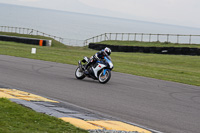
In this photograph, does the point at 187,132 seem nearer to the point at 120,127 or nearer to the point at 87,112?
the point at 120,127

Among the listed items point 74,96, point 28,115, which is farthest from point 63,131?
point 74,96

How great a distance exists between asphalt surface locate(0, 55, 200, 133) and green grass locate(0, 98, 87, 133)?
210 cm

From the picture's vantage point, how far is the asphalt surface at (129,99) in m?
7.61

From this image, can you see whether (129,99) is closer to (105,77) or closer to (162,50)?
(105,77)

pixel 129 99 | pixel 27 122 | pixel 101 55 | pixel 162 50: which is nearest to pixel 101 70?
pixel 101 55

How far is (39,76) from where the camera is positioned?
46.8 ft

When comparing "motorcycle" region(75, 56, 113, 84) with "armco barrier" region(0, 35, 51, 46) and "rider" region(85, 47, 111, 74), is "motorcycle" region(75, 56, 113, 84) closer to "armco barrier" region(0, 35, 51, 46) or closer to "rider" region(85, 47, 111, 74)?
"rider" region(85, 47, 111, 74)

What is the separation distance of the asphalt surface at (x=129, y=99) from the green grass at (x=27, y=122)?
6.88ft

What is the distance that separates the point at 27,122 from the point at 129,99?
16.3ft

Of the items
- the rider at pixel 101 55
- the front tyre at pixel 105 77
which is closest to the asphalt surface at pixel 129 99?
the front tyre at pixel 105 77

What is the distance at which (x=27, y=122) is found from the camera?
18.7 ft

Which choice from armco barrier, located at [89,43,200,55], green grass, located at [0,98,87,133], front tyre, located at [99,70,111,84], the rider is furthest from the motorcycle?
armco barrier, located at [89,43,200,55]

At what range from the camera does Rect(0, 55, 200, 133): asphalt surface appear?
7615mm

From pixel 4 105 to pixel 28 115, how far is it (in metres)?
0.81
